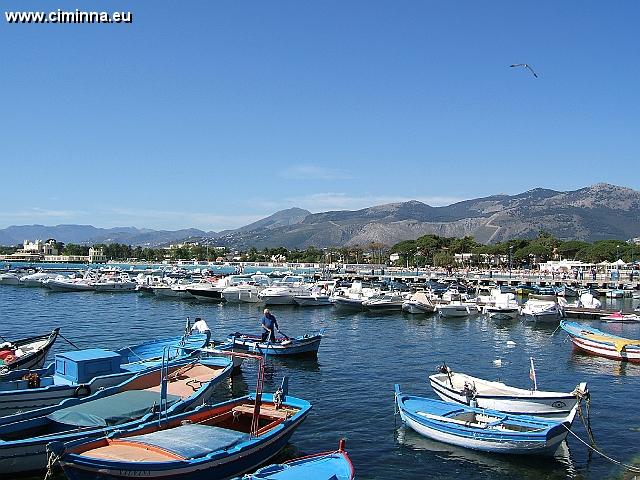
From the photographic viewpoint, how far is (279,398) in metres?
18.2

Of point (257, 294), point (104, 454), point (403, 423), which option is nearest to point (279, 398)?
point (403, 423)

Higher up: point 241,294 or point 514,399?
point 241,294

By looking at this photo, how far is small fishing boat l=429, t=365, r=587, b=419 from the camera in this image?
18.7 m

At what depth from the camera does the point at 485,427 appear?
17.9m

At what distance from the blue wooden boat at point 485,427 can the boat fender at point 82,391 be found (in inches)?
409

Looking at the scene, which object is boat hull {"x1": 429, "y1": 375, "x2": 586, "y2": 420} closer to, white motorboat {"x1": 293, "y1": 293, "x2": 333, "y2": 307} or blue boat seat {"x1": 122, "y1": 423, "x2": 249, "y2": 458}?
blue boat seat {"x1": 122, "y1": 423, "x2": 249, "y2": 458}

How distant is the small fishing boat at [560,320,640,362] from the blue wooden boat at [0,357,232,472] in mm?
24680

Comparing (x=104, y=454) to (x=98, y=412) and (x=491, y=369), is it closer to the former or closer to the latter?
(x=98, y=412)

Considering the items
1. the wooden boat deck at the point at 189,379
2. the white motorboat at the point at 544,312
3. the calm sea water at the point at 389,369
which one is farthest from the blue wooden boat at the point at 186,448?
the white motorboat at the point at 544,312

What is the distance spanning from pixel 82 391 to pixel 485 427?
12.9 m

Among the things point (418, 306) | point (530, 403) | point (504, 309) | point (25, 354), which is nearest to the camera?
point (530, 403)

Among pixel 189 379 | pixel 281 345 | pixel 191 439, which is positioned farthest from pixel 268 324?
pixel 191 439

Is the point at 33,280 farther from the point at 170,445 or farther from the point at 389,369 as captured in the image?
the point at 170,445

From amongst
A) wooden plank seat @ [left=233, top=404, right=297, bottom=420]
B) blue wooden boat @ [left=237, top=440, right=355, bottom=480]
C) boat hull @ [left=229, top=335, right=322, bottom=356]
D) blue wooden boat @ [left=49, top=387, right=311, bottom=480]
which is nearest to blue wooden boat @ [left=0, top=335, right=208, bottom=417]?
blue wooden boat @ [left=49, top=387, right=311, bottom=480]
